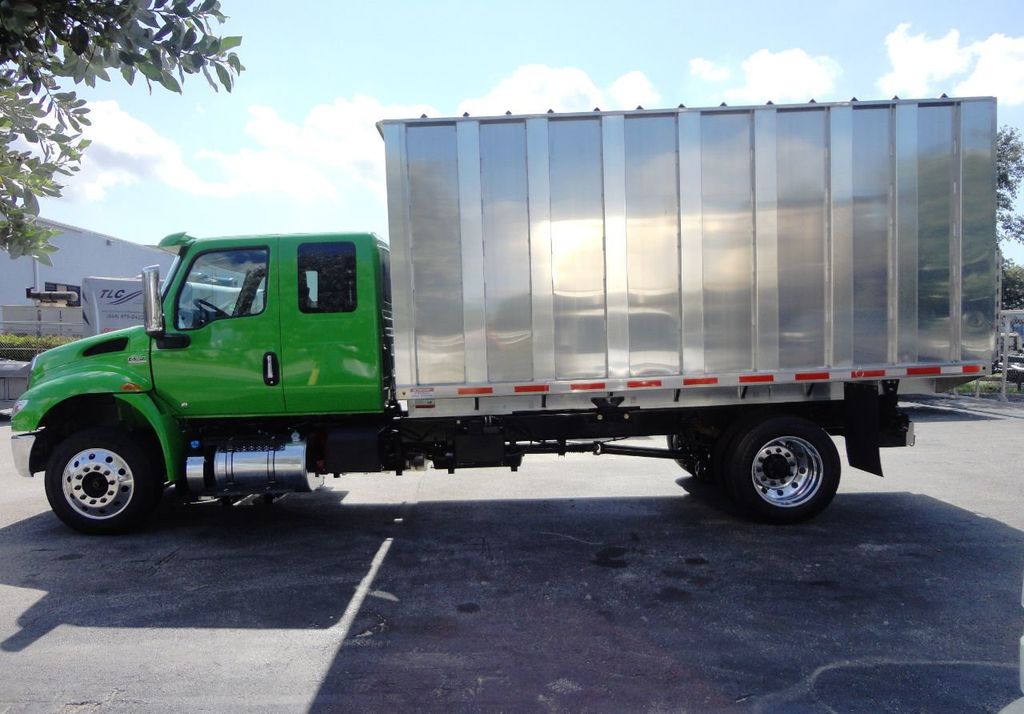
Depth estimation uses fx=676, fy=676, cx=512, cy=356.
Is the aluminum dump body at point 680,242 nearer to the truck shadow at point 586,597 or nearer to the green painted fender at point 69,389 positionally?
the truck shadow at point 586,597

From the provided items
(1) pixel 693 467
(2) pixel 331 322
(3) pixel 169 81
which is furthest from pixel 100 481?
(1) pixel 693 467

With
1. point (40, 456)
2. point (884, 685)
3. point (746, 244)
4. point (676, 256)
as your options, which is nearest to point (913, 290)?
point (746, 244)

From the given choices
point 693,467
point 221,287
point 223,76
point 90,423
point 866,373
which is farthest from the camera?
point 693,467

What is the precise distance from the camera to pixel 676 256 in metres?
5.73

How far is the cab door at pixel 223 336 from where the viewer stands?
5891mm

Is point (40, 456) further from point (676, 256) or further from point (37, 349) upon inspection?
point (37, 349)

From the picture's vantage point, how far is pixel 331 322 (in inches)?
231

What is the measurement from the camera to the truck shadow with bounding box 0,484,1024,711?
3447mm

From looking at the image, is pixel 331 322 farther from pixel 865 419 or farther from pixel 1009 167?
pixel 1009 167

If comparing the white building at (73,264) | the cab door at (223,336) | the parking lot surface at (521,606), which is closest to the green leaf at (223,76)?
the parking lot surface at (521,606)

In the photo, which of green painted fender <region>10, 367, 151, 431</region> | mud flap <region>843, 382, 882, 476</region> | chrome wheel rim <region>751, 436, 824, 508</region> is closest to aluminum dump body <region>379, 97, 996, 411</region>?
mud flap <region>843, 382, 882, 476</region>

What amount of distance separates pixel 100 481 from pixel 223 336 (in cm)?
166

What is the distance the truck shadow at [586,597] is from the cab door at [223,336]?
49.8 inches

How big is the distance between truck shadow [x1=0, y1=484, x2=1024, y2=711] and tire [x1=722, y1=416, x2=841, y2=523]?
0.71ft
